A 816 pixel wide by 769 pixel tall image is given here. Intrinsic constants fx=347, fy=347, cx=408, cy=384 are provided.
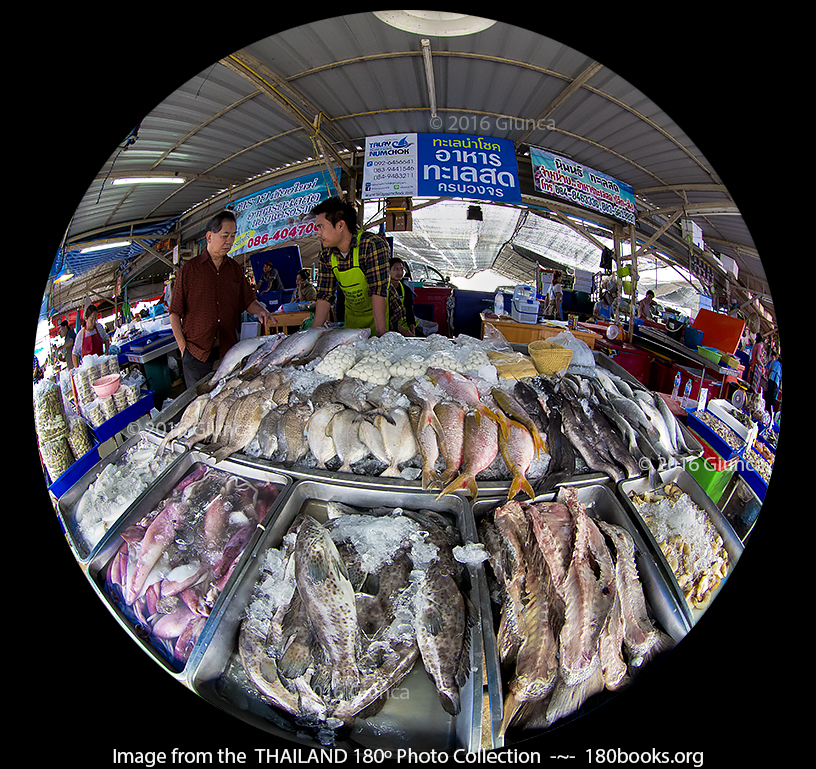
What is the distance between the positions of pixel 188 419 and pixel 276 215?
95cm

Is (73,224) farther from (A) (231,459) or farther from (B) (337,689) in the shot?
(B) (337,689)

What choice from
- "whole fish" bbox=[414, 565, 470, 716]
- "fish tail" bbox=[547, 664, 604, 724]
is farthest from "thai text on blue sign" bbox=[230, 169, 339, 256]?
"fish tail" bbox=[547, 664, 604, 724]

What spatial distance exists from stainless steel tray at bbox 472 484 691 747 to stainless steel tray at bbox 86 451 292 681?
2.96 feet

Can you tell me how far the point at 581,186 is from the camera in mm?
1442

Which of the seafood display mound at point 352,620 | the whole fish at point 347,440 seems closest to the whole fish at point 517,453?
the seafood display mound at point 352,620

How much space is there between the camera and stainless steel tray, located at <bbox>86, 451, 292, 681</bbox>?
1328 millimetres

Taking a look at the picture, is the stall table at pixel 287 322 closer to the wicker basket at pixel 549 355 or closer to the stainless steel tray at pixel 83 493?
the stainless steel tray at pixel 83 493

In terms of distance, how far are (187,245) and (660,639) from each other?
8.21 ft

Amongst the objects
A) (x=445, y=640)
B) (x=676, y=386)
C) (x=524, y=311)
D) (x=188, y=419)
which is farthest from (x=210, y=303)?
(x=676, y=386)

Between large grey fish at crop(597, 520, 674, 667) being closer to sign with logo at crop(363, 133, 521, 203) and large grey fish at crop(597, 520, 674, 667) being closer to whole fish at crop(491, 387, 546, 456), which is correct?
whole fish at crop(491, 387, 546, 456)

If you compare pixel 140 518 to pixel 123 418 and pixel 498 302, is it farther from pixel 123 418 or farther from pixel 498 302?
pixel 498 302

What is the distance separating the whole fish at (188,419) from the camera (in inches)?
59.0

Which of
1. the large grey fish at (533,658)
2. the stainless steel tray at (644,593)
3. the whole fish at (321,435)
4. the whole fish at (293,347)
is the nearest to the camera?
the stainless steel tray at (644,593)

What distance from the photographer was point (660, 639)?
4.65 feet
